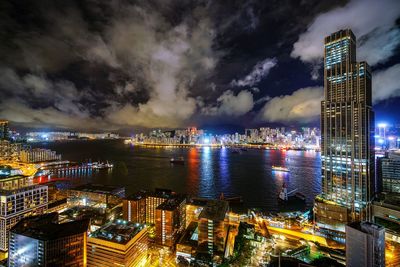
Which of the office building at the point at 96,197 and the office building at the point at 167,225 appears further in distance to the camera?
the office building at the point at 96,197

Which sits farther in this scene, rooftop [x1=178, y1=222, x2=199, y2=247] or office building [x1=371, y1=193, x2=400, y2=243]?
office building [x1=371, y1=193, x2=400, y2=243]

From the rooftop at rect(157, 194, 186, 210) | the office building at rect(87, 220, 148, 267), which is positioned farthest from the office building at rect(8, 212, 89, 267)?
the rooftop at rect(157, 194, 186, 210)

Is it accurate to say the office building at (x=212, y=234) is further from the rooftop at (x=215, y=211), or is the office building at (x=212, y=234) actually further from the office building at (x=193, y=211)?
the office building at (x=193, y=211)

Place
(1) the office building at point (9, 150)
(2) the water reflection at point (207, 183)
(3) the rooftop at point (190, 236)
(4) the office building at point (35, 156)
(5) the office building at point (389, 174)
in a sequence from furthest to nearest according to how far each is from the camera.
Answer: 1. (1) the office building at point (9, 150)
2. (4) the office building at point (35, 156)
3. (2) the water reflection at point (207, 183)
4. (5) the office building at point (389, 174)
5. (3) the rooftop at point (190, 236)

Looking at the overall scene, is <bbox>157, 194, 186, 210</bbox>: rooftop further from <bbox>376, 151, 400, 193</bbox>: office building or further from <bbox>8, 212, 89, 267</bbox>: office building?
<bbox>376, 151, 400, 193</bbox>: office building

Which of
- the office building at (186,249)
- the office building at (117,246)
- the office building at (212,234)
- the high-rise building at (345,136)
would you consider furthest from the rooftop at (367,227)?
the office building at (117,246)

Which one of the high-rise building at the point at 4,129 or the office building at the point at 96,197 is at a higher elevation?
the high-rise building at the point at 4,129
